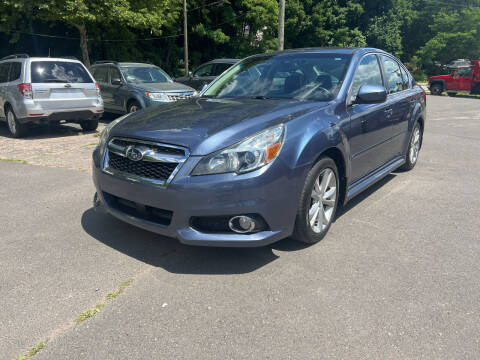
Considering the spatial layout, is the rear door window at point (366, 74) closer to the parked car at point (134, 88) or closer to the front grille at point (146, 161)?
the front grille at point (146, 161)

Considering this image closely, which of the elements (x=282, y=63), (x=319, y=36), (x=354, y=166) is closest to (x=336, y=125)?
(x=354, y=166)

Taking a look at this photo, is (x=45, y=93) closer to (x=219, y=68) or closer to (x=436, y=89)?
(x=219, y=68)

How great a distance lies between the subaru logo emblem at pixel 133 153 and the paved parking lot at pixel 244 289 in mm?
813

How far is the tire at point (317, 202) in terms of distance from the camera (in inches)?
132

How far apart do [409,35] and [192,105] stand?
50284 mm

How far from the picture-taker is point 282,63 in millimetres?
4547

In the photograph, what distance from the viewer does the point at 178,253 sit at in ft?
11.5

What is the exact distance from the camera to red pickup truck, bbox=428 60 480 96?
2267 centimetres

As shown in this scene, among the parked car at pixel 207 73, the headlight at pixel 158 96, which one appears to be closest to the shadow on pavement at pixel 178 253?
the headlight at pixel 158 96

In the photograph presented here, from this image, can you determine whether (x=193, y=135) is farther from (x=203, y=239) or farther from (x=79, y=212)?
(x=79, y=212)

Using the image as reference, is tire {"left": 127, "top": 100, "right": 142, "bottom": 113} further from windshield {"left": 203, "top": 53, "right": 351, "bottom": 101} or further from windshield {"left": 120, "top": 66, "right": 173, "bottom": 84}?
windshield {"left": 203, "top": 53, "right": 351, "bottom": 101}

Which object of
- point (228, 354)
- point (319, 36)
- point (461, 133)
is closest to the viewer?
point (228, 354)

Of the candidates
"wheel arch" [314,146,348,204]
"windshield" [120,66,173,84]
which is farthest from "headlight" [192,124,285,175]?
"windshield" [120,66,173,84]

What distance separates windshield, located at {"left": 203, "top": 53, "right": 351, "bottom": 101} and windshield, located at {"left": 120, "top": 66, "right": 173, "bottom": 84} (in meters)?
6.90
